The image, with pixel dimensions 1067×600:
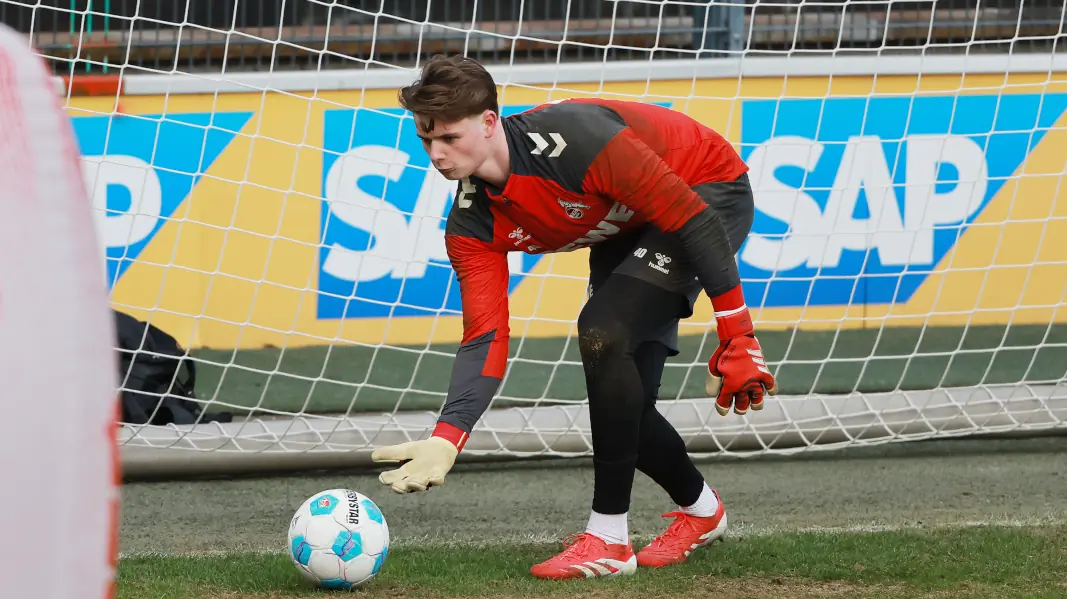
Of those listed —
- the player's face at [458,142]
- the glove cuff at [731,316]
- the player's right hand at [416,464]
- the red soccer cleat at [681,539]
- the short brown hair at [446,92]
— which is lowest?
the red soccer cleat at [681,539]

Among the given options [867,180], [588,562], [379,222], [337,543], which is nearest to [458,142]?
[337,543]

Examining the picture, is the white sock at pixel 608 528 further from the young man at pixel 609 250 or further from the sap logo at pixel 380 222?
the sap logo at pixel 380 222

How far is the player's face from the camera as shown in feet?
8.16

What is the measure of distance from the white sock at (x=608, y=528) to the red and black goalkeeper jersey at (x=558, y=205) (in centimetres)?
48

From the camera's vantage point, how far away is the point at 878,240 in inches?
226

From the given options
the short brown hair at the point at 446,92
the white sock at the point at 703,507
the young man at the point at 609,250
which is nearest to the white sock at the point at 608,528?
the young man at the point at 609,250

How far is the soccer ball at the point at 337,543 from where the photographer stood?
8.66 feet

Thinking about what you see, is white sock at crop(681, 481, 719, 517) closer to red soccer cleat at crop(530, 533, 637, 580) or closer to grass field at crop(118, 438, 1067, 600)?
grass field at crop(118, 438, 1067, 600)

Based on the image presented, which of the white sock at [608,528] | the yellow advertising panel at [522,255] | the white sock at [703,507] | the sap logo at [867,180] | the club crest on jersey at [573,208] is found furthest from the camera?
the sap logo at [867,180]

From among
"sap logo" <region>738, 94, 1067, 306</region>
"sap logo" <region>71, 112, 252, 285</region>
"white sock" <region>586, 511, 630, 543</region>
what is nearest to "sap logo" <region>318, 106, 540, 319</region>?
"sap logo" <region>71, 112, 252, 285</region>

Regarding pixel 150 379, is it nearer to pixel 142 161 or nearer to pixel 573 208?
pixel 142 161

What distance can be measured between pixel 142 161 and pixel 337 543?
3.23 metres

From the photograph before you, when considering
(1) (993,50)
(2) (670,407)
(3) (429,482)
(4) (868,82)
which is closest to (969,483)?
(2) (670,407)

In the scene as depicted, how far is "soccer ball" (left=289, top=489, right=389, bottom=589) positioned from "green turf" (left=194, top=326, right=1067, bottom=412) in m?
1.63
